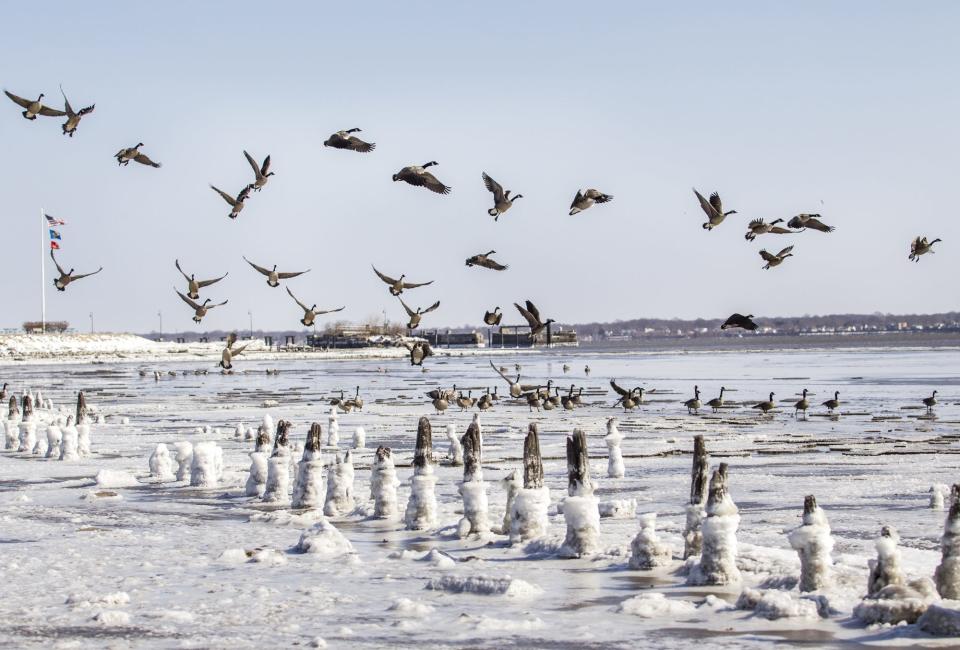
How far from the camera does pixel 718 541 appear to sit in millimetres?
11844

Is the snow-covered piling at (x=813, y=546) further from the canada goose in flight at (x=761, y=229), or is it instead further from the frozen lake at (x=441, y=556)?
the canada goose in flight at (x=761, y=229)

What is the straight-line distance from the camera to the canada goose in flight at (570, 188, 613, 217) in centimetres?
1983

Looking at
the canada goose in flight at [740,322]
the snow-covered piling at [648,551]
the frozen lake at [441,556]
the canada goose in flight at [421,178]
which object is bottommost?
the frozen lake at [441,556]

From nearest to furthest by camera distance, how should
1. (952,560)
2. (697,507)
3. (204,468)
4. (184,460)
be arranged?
1. (952,560)
2. (697,507)
3. (204,468)
4. (184,460)

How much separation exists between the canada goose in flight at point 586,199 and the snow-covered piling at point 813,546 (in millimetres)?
9282

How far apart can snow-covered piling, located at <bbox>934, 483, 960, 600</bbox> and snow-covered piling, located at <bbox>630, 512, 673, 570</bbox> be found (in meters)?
3.08

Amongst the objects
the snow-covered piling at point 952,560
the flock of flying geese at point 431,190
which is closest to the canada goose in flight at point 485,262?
the flock of flying geese at point 431,190

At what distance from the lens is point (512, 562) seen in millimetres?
13688

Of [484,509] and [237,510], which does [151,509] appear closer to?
[237,510]

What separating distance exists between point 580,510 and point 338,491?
4.99 metres

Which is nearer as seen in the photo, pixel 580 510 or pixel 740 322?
pixel 580 510

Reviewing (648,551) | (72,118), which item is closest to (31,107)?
(72,118)

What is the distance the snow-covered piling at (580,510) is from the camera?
44.6 ft

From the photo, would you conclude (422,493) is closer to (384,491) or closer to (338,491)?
(384,491)
